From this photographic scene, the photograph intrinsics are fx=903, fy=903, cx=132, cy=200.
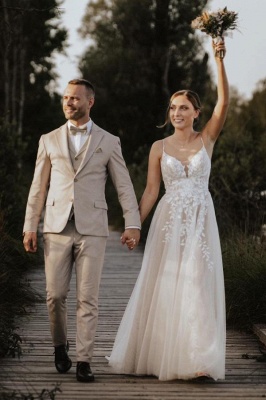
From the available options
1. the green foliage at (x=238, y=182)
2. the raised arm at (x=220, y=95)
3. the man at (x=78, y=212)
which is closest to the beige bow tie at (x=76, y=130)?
the man at (x=78, y=212)

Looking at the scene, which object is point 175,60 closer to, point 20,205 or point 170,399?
point 20,205

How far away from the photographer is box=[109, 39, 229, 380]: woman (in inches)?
242

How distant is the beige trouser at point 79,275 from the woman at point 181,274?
338 mm

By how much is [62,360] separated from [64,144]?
1.50 metres

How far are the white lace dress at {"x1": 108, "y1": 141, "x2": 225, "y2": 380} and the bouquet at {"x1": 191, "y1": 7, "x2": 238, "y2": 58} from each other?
853 millimetres

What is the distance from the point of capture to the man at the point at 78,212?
6082mm

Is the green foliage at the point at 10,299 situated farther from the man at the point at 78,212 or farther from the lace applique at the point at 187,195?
the lace applique at the point at 187,195

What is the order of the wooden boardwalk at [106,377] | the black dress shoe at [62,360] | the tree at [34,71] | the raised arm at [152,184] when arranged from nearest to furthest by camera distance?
the wooden boardwalk at [106,377], the black dress shoe at [62,360], the raised arm at [152,184], the tree at [34,71]

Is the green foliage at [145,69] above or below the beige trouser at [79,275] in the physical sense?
above

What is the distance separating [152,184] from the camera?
6578 millimetres

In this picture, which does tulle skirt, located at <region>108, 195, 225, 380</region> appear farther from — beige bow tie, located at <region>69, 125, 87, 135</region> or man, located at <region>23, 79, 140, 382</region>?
beige bow tie, located at <region>69, 125, 87, 135</region>

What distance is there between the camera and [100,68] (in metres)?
39.7

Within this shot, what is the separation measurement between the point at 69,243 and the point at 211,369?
1.28 m

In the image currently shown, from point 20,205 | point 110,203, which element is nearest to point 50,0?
point 110,203
